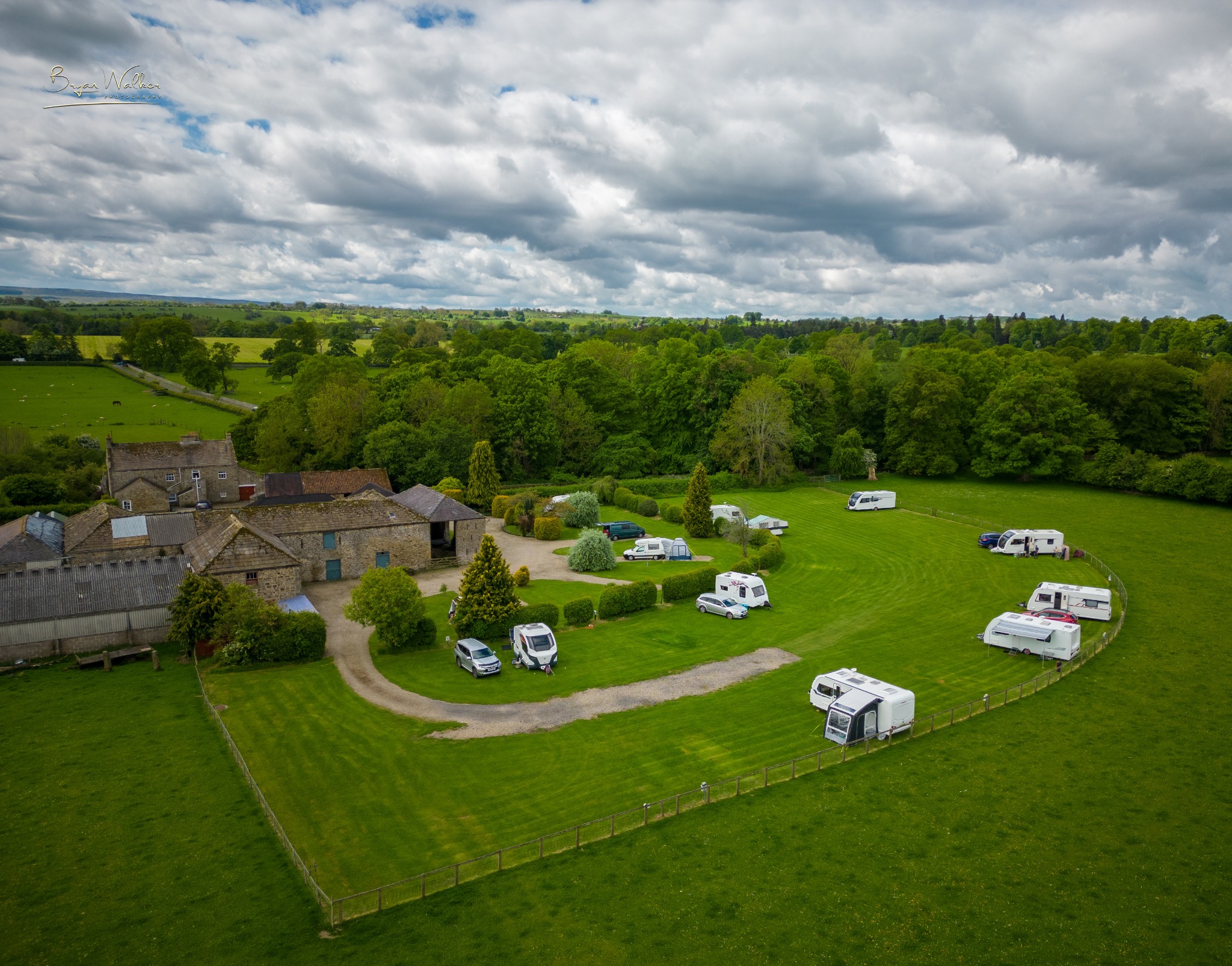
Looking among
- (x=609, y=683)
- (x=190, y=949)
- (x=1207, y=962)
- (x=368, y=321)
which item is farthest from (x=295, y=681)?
(x=368, y=321)

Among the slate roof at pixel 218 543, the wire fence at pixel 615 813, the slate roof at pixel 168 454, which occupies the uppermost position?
the slate roof at pixel 168 454

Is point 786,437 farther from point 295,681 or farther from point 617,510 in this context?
point 295,681

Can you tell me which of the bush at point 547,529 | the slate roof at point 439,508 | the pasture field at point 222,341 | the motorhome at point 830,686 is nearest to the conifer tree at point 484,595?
the slate roof at point 439,508

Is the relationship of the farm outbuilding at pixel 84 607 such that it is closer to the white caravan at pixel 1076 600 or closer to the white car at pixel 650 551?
the white car at pixel 650 551

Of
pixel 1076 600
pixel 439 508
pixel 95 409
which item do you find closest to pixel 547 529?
pixel 439 508

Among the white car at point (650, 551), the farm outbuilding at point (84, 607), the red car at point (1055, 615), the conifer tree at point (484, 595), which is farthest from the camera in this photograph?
the white car at point (650, 551)
